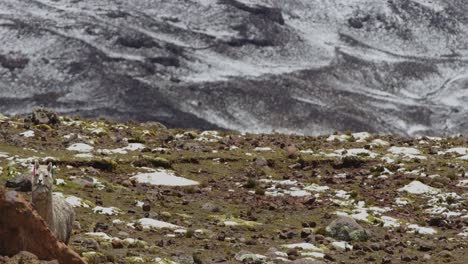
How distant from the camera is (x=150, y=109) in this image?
16862 centimetres

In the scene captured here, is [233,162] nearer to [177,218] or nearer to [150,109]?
[177,218]

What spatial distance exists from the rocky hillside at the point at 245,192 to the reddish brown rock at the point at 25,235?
2.17 metres

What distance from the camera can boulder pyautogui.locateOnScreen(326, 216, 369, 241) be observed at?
67.5ft

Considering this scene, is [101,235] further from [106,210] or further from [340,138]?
[340,138]

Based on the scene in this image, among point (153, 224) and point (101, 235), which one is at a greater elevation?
point (101, 235)

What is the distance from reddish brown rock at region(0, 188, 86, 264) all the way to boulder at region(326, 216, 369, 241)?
9191 millimetres

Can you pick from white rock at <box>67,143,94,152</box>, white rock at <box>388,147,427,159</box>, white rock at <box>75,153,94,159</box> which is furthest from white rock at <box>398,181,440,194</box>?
white rock at <box>67,143,94,152</box>

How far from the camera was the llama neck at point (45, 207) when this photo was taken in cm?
1409

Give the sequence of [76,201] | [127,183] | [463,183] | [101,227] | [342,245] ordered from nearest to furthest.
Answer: [101,227], [342,245], [76,201], [127,183], [463,183]

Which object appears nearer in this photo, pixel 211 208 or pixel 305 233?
pixel 305 233

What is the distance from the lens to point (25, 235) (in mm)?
12961

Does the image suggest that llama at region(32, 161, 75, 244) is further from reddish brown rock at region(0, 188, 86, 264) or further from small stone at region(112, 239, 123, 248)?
small stone at region(112, 239, 123, 248)

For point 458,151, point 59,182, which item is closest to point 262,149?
point 458,151

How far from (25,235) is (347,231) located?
10.1 m
